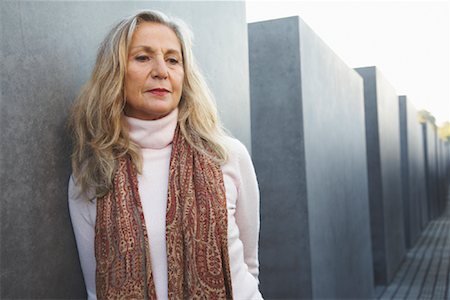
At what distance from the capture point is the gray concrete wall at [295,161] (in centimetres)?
414

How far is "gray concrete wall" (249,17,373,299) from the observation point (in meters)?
4.14

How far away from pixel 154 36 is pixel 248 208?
701mm

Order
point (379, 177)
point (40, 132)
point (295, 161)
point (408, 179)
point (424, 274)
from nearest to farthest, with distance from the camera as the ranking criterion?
point (40, 132) < point (295, 161) < point (379, 177) < point (424, 274) < point (408, 179)

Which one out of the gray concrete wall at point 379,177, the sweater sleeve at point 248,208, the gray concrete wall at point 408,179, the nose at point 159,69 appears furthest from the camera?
the gray concrete wall at point 408,179

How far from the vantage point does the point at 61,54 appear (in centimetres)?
162

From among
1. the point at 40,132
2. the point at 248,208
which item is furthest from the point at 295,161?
the point at 40,132

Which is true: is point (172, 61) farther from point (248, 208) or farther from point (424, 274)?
point (424, 274)

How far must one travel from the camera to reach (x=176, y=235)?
1535 mm

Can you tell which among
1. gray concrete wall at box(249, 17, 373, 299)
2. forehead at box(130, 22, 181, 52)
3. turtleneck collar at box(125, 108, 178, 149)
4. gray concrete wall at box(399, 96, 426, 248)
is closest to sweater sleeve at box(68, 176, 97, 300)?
turtleneck collar at box(125, 108, 178, 149)

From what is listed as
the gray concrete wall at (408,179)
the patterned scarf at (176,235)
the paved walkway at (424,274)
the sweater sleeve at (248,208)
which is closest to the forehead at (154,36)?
the patterned scarf at (176,235)

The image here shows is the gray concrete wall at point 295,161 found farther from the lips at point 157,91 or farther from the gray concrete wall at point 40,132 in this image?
the lips at point 157,91

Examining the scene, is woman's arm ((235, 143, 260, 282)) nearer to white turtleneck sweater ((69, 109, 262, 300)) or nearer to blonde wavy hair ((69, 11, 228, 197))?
white turtleneck sweater ((69, 109, 262, 300))

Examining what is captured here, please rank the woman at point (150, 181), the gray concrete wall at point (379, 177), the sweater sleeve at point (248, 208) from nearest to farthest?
the woman at point (150, 181) < the sweater sleeve at point (248, 208) < the gray concrete wall at point (379, 177)

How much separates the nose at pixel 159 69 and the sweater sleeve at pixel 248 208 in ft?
1.30
